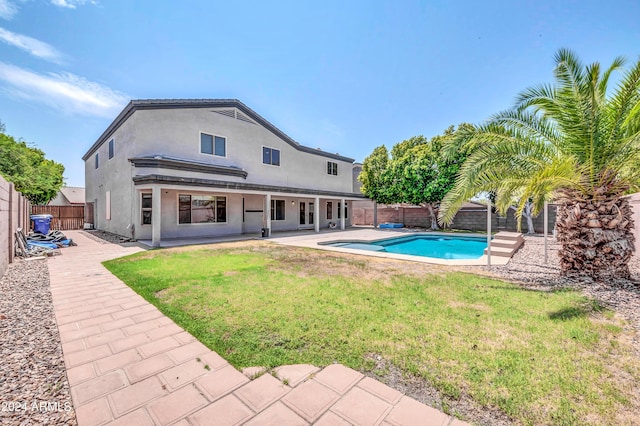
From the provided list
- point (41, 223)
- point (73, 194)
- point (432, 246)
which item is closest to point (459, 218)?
point (432, 246)

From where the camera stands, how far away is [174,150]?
14.7m

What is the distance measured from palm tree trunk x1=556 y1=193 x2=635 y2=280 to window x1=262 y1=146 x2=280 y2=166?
16472mm

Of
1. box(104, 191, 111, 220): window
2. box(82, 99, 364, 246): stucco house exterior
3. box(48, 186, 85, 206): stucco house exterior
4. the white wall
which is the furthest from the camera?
box(48, 186, 85, 206): stucco house exterior

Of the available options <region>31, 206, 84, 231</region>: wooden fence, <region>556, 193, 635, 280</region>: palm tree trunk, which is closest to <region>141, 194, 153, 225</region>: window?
<region>31, 206, 84, 231</region>: wooden fence

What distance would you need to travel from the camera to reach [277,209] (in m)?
20.1

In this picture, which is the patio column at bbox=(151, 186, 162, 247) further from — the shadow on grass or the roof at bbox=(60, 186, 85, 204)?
the roof at bbox=(60, 186, 85, 204)

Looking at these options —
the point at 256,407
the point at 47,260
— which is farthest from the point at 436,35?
the point at 47,260

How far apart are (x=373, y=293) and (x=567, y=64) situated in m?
6.73

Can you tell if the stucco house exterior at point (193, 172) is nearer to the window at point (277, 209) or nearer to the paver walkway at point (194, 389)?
the window at point (277, 209)

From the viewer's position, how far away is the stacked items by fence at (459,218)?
19625mm

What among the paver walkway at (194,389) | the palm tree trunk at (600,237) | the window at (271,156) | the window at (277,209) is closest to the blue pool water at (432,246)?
the palm tree trunk at (600,237)

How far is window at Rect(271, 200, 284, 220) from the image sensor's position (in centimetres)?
1982

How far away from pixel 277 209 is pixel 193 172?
22.8 ft

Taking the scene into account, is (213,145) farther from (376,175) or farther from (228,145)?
(376,175)
